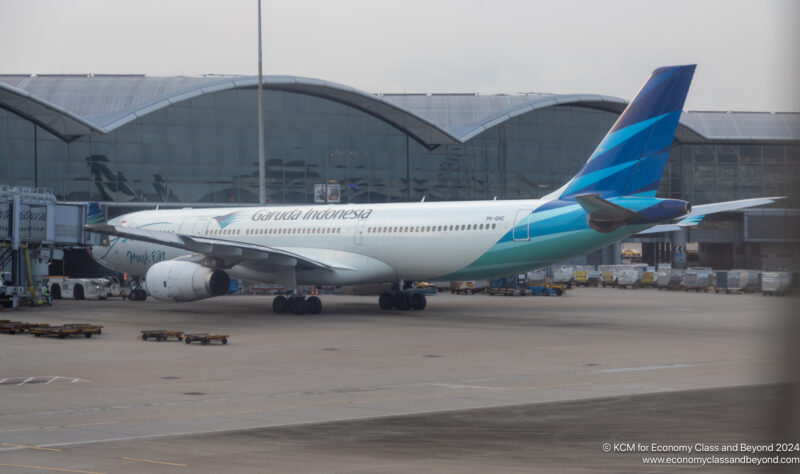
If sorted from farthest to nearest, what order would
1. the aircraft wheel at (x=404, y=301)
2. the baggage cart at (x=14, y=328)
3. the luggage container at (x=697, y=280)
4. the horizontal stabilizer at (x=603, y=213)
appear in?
the luggage container at (x=697, y=280), the aircraft wheel at (x=404, y=301), the horizontal stabilizer at (x=603, y=213), the baggage cart at (x=14, y=328)

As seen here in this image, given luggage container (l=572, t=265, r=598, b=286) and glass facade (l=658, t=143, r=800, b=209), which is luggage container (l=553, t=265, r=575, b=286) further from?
glass facade (l=658, t=143, r=800, b=209)

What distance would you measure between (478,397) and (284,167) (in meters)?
51.4

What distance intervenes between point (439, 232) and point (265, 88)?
34.8 metres

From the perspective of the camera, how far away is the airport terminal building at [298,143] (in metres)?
60.3

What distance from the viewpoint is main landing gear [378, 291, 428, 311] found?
122ft

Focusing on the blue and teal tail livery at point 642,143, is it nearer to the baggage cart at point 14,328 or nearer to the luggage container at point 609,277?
the baggage cart at point 14,328

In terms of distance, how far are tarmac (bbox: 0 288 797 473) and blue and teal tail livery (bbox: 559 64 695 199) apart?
14.8 ft

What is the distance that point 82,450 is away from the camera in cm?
1076

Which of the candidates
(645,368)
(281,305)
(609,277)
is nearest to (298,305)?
(281,305)

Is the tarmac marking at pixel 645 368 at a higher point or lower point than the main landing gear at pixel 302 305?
lower

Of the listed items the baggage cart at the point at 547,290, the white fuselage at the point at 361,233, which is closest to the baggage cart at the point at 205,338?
the white fuselage at the point at 361,233

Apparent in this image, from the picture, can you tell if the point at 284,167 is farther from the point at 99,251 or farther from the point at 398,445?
the point at 398,445

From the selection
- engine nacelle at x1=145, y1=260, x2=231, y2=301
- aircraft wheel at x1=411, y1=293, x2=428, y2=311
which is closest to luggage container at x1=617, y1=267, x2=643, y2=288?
aircraft wheel at x1=411, y1=293, x2=428, y2=311

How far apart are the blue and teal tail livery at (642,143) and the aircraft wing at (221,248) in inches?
420
